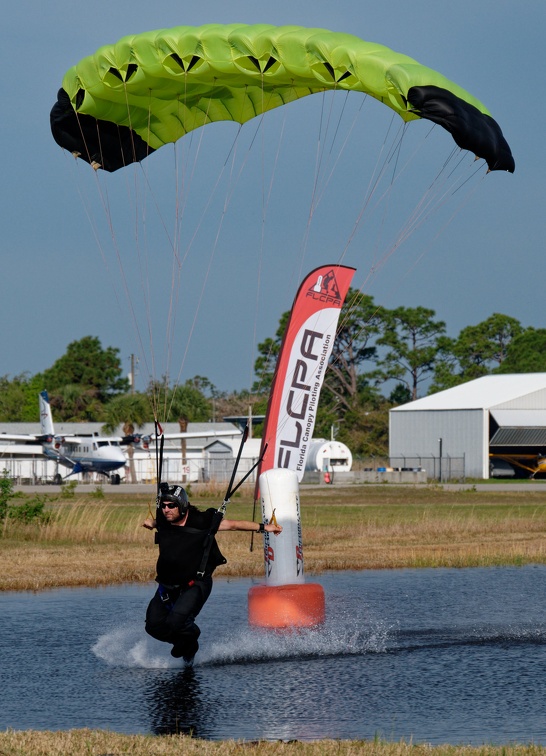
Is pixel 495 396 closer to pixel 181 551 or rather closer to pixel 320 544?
pixel 320 544

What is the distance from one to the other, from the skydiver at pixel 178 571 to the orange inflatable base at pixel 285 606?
7.50 feet

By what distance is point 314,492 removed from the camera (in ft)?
194

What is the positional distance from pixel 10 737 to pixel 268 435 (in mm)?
9489

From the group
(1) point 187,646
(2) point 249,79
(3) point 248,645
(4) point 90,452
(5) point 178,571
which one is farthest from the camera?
(4) point 90,452

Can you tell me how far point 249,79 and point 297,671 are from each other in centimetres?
773

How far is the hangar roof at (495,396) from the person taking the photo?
3083 inches

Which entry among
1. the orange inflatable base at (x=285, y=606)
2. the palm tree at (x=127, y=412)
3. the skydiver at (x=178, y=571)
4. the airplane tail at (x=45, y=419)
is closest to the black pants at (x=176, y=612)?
the skydiver at (x=178, y=571)

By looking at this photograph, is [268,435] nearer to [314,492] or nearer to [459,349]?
[314,492]

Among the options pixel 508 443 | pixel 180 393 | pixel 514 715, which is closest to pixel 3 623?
pixel 514 715

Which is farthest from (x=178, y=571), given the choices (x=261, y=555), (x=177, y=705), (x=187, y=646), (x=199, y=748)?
(x=261, y=555)

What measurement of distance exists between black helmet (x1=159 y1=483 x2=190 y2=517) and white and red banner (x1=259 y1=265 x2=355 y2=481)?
564 centimetres

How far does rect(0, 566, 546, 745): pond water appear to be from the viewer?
9.57m

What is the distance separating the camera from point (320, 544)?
→ 26.4 m

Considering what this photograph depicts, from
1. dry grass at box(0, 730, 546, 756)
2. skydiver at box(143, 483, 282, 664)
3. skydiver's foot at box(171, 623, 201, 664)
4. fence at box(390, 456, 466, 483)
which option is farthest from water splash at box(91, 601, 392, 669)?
fence at box(390, 456, 466, 483)
